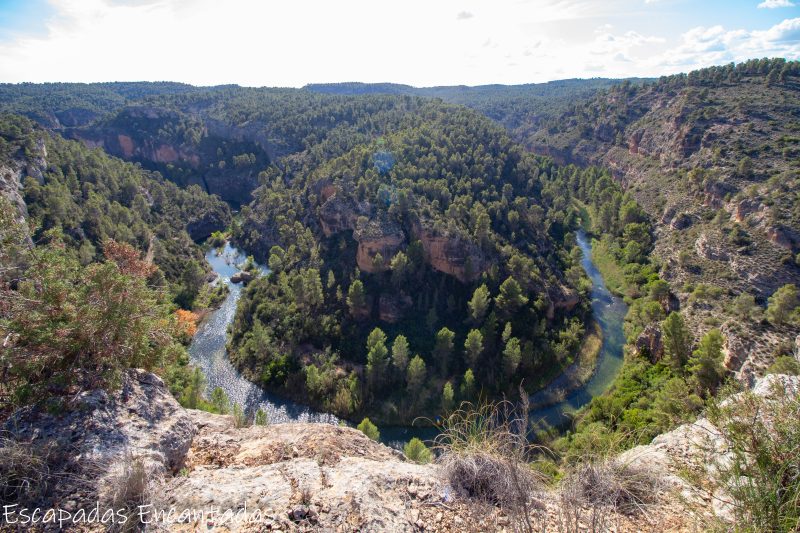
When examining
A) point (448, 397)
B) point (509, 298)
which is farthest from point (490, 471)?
point (509, 298)

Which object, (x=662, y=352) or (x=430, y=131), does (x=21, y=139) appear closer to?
(x=430, y=131)

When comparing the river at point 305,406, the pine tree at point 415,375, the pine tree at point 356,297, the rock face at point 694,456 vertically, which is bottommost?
the river at point 305,406

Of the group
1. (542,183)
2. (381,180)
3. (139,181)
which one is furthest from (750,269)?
(139,181)

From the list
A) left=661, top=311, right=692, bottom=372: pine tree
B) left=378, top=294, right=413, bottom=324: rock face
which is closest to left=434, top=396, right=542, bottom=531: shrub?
left=661, top=311, right=692, bottom=372: pine tree

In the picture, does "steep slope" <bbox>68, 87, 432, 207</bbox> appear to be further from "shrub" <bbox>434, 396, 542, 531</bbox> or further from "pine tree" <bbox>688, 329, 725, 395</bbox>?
"shrub" <bbox>434, 396, 542, 531</bbox>

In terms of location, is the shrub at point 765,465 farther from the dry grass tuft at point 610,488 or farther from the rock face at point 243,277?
the rock face at point 243,277

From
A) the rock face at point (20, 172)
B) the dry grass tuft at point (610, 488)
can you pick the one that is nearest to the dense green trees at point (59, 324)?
the dry grass tuft at point (610, 488)
